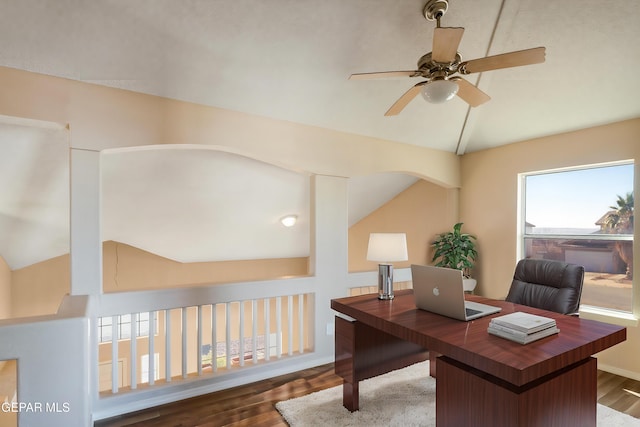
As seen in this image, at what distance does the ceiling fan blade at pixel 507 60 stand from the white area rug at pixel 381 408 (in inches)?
87.1

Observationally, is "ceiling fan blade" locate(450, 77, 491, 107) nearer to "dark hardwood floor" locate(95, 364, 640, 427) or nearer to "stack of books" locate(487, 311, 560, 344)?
"stack of books" locate(487, 311, 560, 344)

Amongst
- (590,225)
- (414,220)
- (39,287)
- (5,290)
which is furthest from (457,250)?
(5,290)

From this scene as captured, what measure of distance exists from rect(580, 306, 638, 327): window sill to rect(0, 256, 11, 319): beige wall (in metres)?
6.43

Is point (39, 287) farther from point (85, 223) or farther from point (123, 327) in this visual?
point (85, 223)

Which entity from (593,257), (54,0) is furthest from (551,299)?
(54,0)

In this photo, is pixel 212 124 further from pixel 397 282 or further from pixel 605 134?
pixel 605 134

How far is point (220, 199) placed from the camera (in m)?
3.93

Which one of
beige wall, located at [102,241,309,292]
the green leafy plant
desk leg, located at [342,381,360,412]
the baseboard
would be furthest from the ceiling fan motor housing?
beige wall, located at [102,241,309,292]

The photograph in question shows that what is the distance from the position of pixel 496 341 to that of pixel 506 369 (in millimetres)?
267

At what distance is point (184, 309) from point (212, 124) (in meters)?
1.50

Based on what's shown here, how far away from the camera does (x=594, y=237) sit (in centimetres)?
325

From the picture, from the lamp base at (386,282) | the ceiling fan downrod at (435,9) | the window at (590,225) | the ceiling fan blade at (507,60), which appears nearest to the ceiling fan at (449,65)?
the ceiling fan blade at (507,60)

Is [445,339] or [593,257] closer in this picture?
[445,339]

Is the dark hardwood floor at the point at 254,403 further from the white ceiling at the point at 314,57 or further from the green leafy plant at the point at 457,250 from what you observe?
Answer: the white ceiling at the point at 314,57
